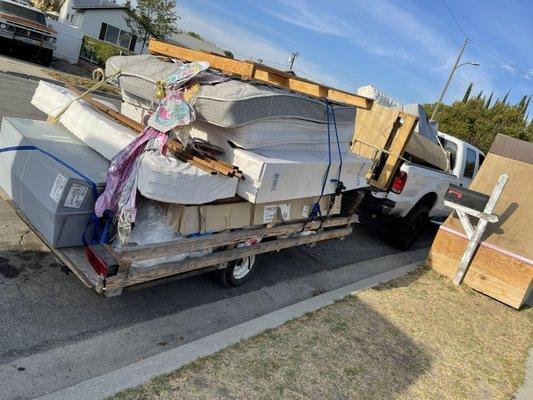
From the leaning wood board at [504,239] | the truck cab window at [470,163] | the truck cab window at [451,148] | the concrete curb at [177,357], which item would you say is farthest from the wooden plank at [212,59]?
the truck cab window at [470,163]

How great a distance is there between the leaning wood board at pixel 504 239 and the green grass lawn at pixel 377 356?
0.49 m

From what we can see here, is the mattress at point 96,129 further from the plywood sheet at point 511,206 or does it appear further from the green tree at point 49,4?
the green tree at point 49,4

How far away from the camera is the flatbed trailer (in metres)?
3.43

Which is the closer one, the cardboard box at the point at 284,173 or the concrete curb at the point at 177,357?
the concrete curb at the point at 177,357

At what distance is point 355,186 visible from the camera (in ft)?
19.5

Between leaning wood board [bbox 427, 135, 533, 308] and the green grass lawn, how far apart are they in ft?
1.61

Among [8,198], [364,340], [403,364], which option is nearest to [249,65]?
[8,198]

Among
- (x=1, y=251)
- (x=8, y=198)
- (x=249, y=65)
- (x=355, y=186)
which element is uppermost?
(x=249, y=65)

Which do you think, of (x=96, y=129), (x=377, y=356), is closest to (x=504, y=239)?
(x=377, y=356)

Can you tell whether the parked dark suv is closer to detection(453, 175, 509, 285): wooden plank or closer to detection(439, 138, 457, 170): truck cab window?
detection(439, 138, 457, 170): truck cab window

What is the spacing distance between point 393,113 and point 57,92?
4636 millimetres

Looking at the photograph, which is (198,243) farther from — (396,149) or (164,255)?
(396,149)

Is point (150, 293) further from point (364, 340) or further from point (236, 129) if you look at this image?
point (364, 340)

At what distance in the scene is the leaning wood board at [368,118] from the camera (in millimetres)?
5109
